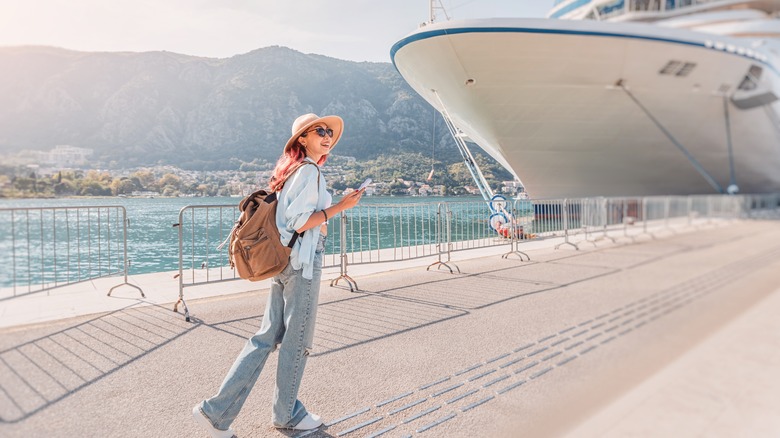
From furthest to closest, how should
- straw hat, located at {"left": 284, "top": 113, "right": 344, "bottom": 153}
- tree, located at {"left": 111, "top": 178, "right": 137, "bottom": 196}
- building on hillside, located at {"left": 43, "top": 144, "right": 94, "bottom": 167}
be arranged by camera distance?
tree, located at {"left": 111, "top": 178, "right": 137, "bottom": 196}, straw hat, located at {"left": 284, "top": 113, "right": 344, "bottom": 153}, building on hillside, located at {"left": 43, "top": 144, "right": 94, "bottom": 167}

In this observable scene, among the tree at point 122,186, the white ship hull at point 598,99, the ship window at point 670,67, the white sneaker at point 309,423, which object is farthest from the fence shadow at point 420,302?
the ship window at point 670,67

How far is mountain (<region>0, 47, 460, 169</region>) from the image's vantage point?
6.61 ft

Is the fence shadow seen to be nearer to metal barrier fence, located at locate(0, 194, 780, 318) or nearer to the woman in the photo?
metal barrier fence, located at locate(0, 194, 780, 318)

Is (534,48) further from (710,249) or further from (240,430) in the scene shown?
(240,430)

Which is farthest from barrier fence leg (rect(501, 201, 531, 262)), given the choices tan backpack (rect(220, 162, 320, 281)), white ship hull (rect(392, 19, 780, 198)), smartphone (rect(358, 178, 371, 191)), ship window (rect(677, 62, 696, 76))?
ship window (rect(677, 62, 696, 76))

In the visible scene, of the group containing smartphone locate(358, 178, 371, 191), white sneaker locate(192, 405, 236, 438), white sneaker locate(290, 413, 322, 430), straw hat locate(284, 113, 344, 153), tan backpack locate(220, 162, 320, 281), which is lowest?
white sneaker locate(290, 413, 322, 430)

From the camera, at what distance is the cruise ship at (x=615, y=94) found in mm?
12219

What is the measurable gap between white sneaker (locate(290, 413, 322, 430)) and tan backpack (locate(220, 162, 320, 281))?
2.33ft

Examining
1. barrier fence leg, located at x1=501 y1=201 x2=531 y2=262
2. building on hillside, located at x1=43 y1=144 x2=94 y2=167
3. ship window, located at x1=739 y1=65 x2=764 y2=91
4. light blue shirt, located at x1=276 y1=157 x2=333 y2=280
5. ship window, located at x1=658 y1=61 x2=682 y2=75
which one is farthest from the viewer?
ship window, located at x1=739 y1=65 x2=764 y2=91

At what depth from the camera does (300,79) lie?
24734mm

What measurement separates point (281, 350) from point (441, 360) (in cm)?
133

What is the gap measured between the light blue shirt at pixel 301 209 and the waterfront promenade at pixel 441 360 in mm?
815

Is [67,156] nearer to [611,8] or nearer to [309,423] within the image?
[309,423]

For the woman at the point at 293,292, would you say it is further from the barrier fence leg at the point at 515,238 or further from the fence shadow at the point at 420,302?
the barrier fence leg at the point at 515,238
